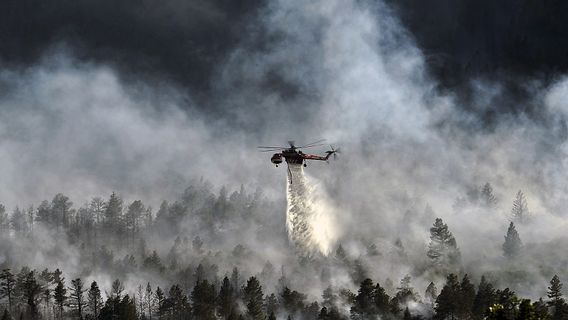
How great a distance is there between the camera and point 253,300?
593 ft

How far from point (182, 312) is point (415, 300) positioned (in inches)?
2079

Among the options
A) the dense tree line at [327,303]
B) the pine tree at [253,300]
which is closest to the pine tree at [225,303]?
the dense tree line at [327,303]

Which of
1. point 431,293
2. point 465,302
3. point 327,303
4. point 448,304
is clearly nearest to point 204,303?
point 327,303

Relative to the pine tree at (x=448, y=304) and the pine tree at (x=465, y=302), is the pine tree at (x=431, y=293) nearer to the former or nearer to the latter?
the pine tree at (x=465, y=302)

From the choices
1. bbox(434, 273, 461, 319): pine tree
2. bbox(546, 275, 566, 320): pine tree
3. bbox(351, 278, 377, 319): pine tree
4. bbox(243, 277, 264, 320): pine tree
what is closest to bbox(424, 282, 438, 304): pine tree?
bbox(434, 273, 461, 319): pine tree

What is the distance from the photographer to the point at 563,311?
150 metres

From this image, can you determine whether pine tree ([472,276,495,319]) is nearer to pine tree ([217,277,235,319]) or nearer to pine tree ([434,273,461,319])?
pine tree ([434,273,461,319])

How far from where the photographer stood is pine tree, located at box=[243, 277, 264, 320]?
176 m

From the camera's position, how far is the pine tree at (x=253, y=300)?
176375 millimetres

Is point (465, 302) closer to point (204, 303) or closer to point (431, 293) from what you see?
point (431, 293)

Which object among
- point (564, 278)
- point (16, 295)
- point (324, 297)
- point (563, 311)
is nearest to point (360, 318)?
point (324, 297)

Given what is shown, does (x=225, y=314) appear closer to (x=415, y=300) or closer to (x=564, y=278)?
(x=415, y=300)

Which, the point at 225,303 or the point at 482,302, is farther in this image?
the point at 225,303

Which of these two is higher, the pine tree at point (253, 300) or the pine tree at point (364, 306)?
the pine tree at point (253, 300)
